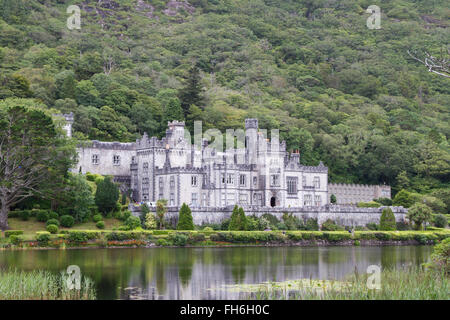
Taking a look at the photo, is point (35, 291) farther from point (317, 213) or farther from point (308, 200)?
point (308, 200)

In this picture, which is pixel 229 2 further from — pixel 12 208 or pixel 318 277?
pixel 318 277

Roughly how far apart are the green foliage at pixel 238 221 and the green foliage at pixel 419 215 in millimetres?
20554

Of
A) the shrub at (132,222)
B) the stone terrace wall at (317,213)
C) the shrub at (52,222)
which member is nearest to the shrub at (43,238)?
the shrub at (52,222)

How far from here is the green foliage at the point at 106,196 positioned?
73.9 m

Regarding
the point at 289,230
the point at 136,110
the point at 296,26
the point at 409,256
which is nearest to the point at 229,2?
the point at 296,26

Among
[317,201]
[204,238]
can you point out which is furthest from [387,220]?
[204,238]

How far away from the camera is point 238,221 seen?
74.2 m

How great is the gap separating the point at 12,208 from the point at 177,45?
307 ft

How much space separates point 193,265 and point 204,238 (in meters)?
20.8

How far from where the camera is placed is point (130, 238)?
217 ft

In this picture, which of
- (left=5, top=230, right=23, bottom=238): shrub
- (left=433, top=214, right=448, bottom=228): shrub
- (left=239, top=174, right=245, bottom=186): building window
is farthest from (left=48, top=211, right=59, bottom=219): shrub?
(left=433, top=214, right=448, bottom=228): shrub

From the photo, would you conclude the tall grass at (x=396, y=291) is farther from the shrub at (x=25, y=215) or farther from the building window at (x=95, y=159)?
the building window at (x=95, y=159)

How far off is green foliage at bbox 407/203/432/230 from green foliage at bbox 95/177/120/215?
3133 cm
